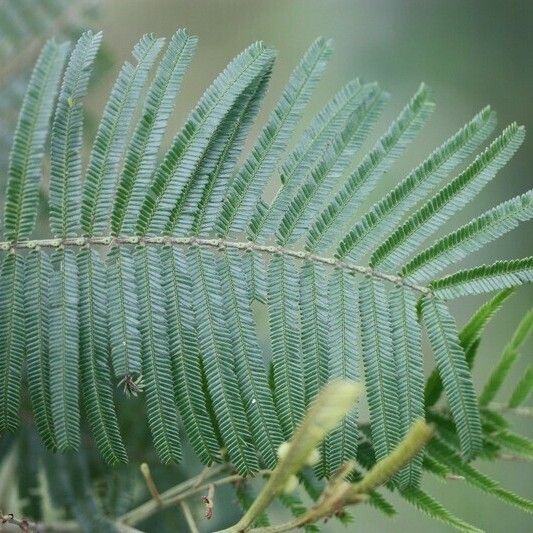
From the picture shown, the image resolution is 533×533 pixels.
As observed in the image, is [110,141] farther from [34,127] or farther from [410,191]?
[410,191]

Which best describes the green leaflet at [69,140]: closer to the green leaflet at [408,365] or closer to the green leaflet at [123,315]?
the green leaflet at [123,315]

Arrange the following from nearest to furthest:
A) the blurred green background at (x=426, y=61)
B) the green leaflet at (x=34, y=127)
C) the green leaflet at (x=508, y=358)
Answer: the green leaflet at (x=34, y=127)
the green leaflet at (x=508, y=358)
the blurred green background at (x=426, y=61)

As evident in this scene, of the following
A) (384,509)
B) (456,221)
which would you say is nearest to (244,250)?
(384,509)

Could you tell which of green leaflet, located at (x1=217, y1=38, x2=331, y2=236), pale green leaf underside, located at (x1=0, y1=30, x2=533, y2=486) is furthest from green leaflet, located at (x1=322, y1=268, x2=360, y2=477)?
green leaflet, located at (x1=217, y1=38, x2=331, y2=236)

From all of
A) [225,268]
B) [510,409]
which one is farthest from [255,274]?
[510,409]

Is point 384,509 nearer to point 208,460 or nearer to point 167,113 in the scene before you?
point 208,460

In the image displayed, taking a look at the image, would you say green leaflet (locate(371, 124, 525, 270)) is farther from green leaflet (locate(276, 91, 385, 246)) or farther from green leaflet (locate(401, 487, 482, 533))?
green leaflet (locate(401, 487, 482, 533))

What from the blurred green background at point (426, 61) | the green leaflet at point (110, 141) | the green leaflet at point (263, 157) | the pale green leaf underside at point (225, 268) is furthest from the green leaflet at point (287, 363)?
the blurred green background at point (426, 61)
